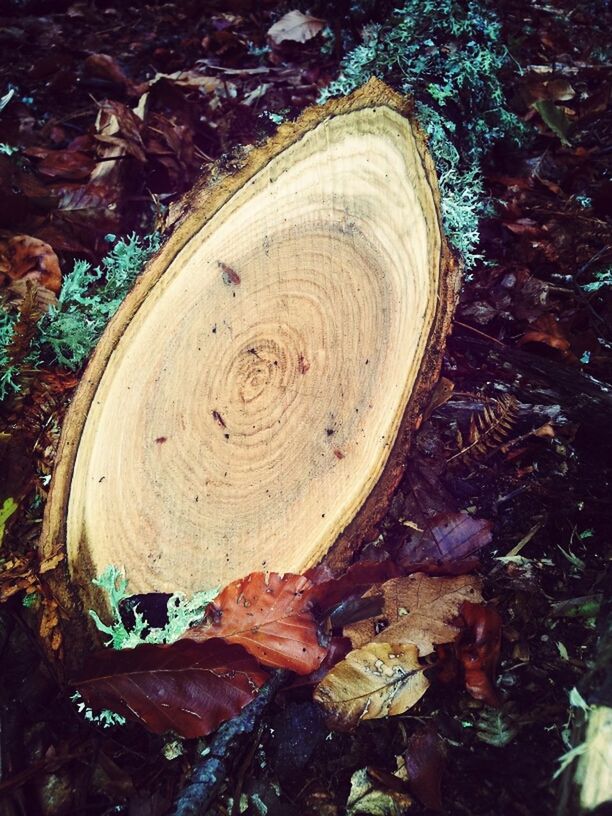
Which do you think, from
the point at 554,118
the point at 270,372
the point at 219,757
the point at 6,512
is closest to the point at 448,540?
the point at 270,372

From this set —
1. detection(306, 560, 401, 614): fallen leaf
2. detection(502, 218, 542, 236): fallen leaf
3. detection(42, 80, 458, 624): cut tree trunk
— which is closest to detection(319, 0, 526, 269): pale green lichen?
detection(42, 80, 458, 624): cut tree trunk

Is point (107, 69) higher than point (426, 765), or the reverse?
point (107, 69)

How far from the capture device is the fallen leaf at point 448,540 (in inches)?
62.1

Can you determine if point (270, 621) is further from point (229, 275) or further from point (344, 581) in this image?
point (229, 275)

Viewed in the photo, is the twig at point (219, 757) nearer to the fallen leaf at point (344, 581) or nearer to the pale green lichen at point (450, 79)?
the fallen leaf at point (344, 581)

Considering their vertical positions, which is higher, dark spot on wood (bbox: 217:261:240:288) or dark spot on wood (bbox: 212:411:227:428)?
dark spot on wood (bbox: 217:261:240:288)

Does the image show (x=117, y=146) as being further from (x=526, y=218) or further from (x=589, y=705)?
(x=589, y=705)

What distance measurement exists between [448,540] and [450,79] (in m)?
1.41

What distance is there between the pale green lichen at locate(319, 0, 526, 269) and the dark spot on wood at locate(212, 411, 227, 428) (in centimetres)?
78

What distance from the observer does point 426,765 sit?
128 cm

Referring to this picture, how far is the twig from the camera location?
1248 millimetres

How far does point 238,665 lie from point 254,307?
0.89 meters

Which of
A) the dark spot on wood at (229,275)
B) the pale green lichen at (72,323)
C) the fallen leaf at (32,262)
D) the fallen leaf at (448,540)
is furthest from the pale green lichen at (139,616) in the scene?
the fallen leaf at (32,262)

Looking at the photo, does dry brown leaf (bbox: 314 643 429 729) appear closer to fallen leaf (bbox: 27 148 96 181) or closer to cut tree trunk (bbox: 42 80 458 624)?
cut tree trunk (bbox: 42 80 458 624)
